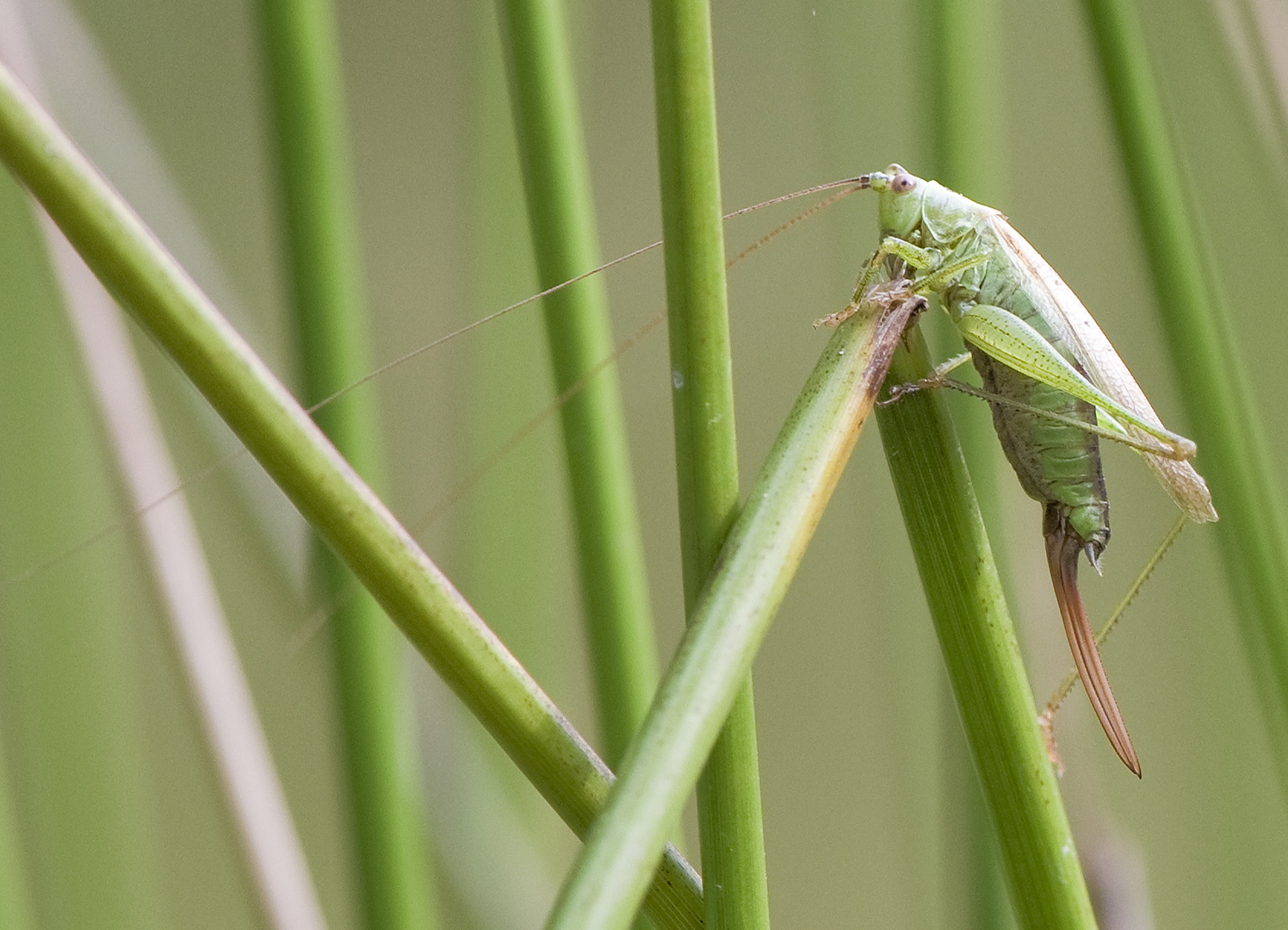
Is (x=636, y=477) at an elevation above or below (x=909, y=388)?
below

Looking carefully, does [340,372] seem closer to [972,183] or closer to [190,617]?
[190,617]

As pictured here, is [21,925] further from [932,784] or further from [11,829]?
[932,784]

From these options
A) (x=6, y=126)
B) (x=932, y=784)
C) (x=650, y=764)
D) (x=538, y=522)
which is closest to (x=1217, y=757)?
(x=932, y=784)

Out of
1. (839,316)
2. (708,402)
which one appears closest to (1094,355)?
(839,316)

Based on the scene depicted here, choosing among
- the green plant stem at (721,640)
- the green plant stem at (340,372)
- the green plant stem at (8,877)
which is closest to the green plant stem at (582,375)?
the green plant stem at (340,372)

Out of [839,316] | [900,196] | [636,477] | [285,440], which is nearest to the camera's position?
[285,440]

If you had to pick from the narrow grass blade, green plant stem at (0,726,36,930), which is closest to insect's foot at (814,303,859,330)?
the narrow grass blade
